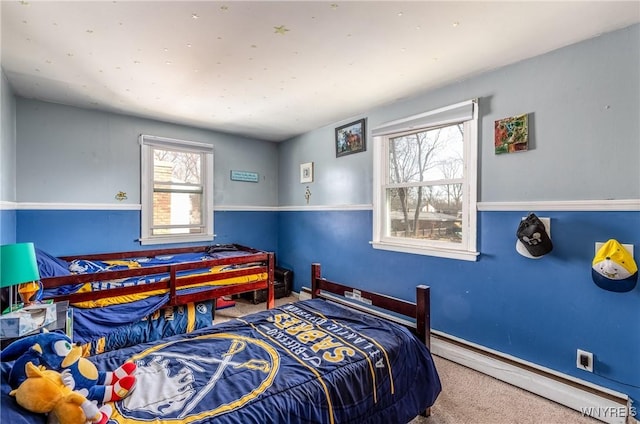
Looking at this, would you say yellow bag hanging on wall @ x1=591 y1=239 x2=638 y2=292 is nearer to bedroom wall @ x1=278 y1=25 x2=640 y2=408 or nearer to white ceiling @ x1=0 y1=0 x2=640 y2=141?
bedroom wall @ x1=278 y1=25 x2=640 y2=408

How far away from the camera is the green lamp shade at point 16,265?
1.62 m

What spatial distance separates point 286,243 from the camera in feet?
13.9

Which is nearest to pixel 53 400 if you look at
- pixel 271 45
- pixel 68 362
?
pixel 68 362

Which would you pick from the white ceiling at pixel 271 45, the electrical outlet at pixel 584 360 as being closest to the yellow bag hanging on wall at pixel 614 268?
the electrical outlet at pixel 584 360

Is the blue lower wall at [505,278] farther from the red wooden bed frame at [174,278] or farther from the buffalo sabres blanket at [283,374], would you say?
the buffalo sabres blanket at [283,374]

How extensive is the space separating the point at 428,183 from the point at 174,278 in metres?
2.30

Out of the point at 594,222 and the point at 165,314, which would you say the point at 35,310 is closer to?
the point at 165,314

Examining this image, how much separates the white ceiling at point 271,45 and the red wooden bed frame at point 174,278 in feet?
4.88

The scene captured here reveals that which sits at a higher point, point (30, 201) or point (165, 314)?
point (30, 201)

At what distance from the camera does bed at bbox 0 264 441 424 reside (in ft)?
3.76

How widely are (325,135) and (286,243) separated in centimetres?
159

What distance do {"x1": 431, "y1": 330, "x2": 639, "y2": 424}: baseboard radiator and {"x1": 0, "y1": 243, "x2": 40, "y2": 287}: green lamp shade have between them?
9.19 feet

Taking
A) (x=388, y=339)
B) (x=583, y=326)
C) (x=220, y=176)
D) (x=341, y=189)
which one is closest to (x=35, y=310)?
(x=388, y=339)

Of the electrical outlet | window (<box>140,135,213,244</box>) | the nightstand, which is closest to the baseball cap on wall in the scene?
the electrical outlet
